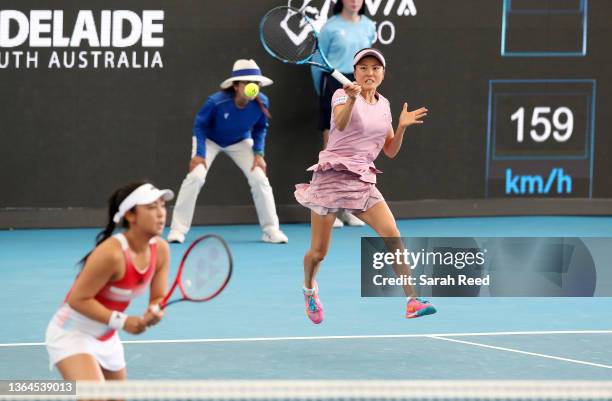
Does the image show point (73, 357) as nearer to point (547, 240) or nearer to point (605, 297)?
point (605, 297)

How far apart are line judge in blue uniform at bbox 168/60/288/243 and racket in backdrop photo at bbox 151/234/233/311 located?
7.06 metres

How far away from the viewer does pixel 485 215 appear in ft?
47.6

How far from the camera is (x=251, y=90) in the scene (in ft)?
39.5

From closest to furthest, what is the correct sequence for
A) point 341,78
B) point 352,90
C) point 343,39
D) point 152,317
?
point 152,317, point 352,90, point 341,78, point 343,39

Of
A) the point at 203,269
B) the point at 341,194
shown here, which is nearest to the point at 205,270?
the point at 203,269

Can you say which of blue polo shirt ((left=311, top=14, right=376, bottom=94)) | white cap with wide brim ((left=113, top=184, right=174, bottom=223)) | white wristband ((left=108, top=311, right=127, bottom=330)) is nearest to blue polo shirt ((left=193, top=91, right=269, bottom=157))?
blue polo shirt ((left=311, top=14, right=376, bottom=94))

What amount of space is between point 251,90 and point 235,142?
1.97 feet

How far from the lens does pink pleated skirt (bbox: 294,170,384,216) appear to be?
26.8 feet

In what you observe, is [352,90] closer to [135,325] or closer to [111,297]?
Answer: [111,297]

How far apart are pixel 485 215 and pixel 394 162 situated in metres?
1.23

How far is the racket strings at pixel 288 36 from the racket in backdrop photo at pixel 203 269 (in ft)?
14.8

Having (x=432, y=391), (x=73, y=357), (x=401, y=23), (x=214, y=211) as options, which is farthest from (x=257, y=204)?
(x=432, y=391)

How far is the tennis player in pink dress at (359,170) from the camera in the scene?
26.7 ft

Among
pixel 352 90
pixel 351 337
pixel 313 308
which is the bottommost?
pixel 351 337
